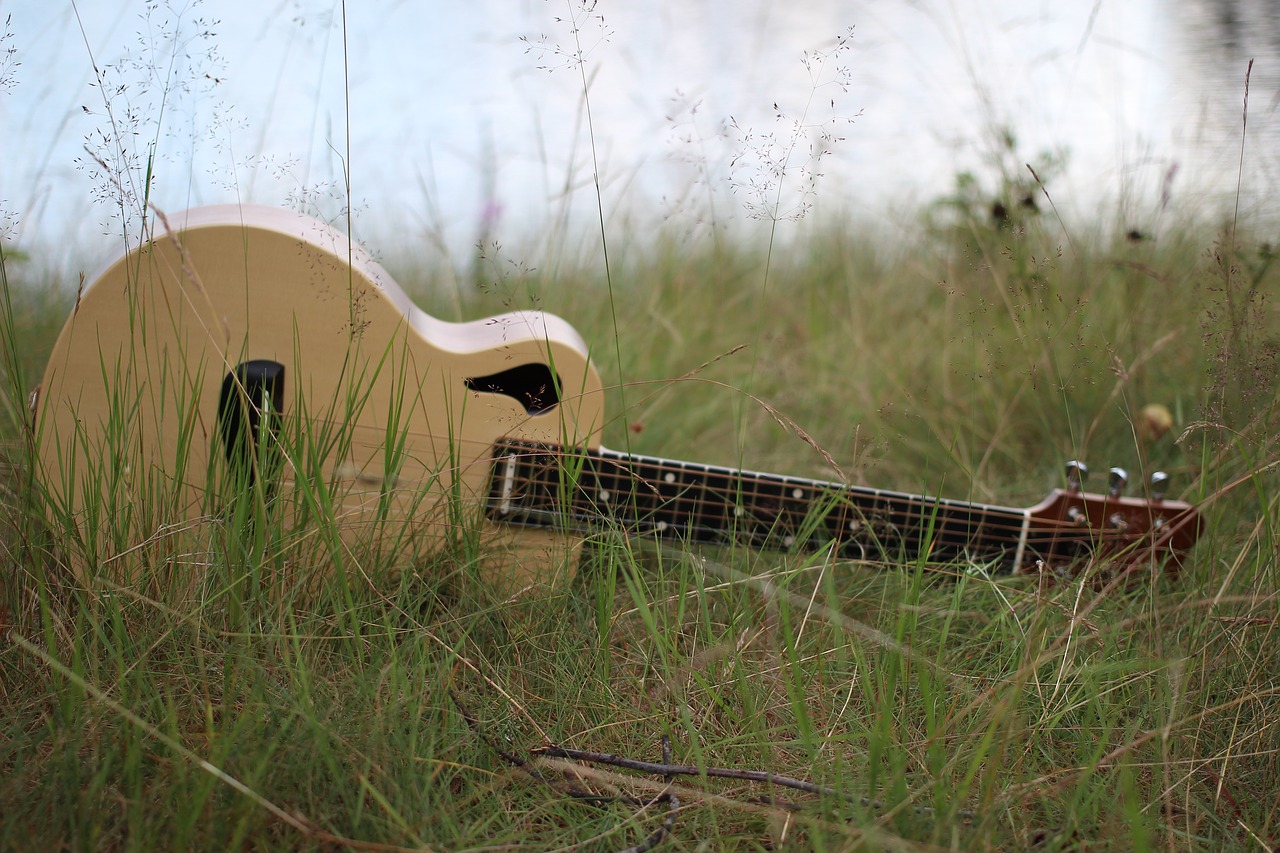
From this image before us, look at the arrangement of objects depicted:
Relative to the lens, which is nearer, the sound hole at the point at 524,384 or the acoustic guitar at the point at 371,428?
the acoustic guitar at the point at 371,428

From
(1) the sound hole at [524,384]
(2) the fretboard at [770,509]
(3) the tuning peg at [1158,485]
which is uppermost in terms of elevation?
(1) the sound hole at [524,384]

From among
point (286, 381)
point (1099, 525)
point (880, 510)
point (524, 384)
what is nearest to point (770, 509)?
point (880, 510)

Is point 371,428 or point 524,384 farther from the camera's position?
point 524,384

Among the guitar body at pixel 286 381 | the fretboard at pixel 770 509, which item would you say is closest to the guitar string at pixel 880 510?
the fretboard at pixel 770 509

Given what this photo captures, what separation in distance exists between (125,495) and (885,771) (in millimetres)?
987

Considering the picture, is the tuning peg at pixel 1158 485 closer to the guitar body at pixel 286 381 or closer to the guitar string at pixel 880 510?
the guitar string at pixel 880 510

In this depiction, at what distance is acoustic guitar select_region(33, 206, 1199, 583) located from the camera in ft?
3.77

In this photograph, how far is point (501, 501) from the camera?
1.26 m

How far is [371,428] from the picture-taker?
4.28ft

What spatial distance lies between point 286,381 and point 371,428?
148 millimetres

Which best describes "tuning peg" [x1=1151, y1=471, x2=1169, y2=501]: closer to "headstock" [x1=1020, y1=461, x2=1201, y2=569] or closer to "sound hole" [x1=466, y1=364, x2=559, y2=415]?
"headstock" [x1=1020, y1=461, x2=1201, y2=569]

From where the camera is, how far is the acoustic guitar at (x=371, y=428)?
1.15 metres

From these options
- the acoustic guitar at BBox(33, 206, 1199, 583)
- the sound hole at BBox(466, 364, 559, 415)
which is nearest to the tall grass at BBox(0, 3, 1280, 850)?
the acoustic guitar at BBox(33, 206, 1199, 583)

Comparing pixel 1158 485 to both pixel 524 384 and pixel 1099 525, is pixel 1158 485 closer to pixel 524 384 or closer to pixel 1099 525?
pixel 1099 525
